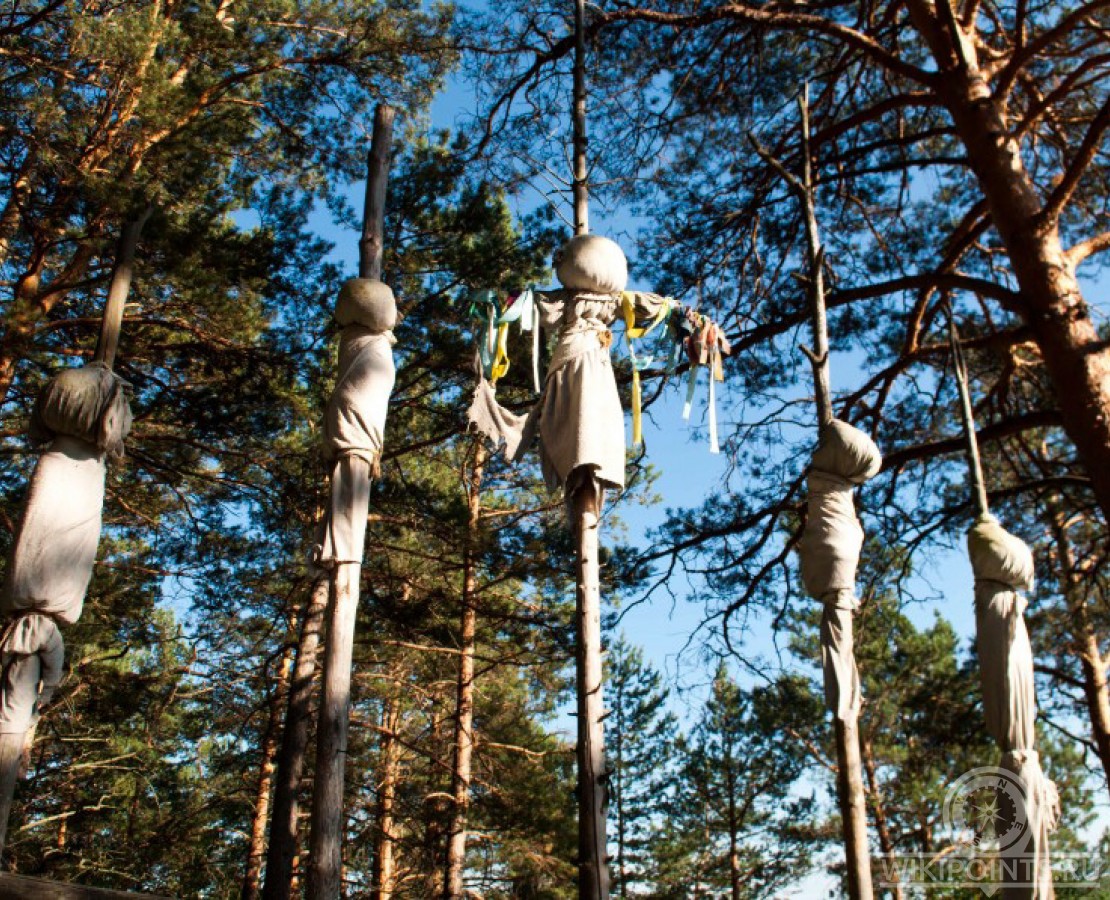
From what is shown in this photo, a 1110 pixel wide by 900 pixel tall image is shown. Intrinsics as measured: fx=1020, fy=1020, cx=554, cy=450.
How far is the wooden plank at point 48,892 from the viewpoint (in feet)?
10.5

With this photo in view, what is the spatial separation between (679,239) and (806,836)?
1240 cm

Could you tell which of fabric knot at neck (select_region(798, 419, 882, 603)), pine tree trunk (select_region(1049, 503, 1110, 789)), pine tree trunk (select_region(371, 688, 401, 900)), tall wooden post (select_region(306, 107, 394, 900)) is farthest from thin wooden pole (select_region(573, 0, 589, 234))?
pine tree trunk (select_region(371, 688, 401, 900))

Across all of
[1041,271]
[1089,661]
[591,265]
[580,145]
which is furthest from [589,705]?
[1089,661]

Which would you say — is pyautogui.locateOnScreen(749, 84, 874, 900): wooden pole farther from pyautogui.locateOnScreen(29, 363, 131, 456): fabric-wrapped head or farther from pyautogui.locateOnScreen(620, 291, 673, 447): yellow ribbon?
pyautogui.locateOnScreen(29, 363, 131, 456): fabric-wrapped head

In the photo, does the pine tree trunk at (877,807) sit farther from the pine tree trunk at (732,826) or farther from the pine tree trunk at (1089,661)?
the pine tree trunk at (1089,661)

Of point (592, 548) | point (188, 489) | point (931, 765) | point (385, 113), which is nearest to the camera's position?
point (592, 548)

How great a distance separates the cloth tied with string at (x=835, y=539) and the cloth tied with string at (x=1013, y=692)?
952mm

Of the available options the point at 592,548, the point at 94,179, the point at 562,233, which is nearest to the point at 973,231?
the point at 562,233

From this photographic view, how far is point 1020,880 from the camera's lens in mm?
4848

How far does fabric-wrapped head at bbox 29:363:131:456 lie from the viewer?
5148mm

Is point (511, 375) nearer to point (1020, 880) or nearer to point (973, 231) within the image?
point (973, 231)

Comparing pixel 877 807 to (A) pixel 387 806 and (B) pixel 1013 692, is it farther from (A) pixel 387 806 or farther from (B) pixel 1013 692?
(B) pixel 1013 692

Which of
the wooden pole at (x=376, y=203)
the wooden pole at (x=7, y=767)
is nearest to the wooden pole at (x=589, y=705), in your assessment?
the wooden pole at (x=376, y=203)

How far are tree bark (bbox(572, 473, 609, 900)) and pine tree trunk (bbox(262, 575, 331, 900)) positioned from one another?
4.29 m
